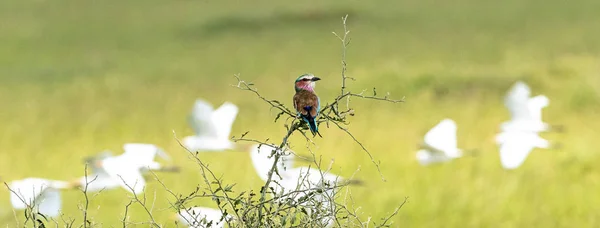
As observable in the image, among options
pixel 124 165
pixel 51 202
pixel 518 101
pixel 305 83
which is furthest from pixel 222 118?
pixel 305 83

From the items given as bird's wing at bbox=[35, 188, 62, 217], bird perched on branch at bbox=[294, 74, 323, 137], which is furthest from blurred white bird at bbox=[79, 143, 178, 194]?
bird perched on branch at bbox=[294, 74, 323, 137]

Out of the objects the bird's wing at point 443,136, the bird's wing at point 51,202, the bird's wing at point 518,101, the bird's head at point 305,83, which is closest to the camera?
the bird's head at point 305,83

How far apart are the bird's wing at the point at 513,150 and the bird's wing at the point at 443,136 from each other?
38 centimetres

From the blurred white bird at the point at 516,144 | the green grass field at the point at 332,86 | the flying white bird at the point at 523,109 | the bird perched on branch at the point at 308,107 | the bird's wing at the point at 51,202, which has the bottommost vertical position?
the bird perched on branch at the point at 308,107

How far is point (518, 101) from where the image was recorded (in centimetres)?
464

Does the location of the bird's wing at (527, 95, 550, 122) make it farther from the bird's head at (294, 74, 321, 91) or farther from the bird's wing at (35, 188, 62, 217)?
the bird's head at (294, 74, 321, 91)

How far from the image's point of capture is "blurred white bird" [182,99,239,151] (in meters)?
3.95

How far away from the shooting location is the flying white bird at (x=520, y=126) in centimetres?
463

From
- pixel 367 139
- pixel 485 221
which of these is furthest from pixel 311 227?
pixel 367 139

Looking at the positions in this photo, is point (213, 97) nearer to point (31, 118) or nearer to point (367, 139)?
point (31, 118)

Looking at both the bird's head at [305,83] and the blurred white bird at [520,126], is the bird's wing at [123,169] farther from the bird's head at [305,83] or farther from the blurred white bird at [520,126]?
the bird's head at [305,83]

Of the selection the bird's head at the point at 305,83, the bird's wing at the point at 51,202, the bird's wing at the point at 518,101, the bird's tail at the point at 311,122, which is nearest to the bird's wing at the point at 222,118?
the bird's wing at the point at 51,202

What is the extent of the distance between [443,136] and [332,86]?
444 centimetres

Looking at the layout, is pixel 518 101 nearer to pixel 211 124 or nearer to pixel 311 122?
pixel 211 124
